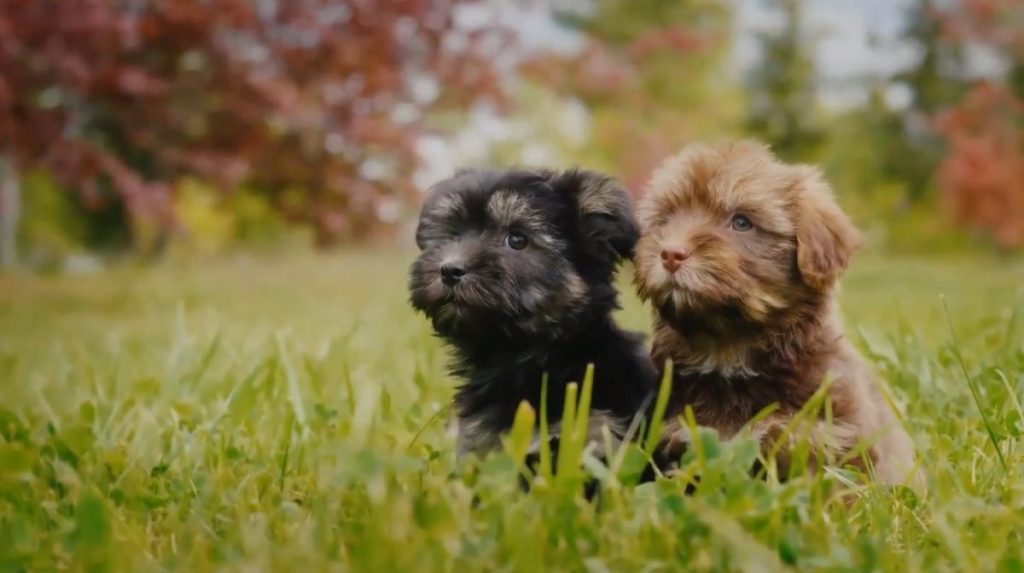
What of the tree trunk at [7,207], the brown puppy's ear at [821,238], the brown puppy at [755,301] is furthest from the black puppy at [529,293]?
the tree trunk at [7,207]

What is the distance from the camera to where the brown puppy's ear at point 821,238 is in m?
3.48

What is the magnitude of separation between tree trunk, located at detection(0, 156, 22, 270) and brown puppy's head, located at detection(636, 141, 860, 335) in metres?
10.6

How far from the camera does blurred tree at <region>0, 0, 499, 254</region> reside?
991 centimetres

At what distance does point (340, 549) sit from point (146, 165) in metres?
20.9

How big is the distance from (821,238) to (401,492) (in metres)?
1.73

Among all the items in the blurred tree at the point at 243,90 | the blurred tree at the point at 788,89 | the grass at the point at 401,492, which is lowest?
the grass at the point at 401,492

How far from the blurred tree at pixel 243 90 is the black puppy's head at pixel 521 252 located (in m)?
6.62

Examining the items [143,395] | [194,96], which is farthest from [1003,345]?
[194,96]

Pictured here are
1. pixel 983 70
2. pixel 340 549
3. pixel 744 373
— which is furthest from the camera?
pixel 983 70

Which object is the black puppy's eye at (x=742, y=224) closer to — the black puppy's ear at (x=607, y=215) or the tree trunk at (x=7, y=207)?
the black puppy's ear at (x=607, y=215)

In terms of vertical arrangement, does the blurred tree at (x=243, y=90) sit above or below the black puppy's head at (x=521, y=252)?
above

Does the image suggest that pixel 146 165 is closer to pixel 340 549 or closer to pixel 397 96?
pixel 397 96

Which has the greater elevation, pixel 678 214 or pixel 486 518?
pixel 678 214

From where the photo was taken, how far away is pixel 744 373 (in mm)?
3543
